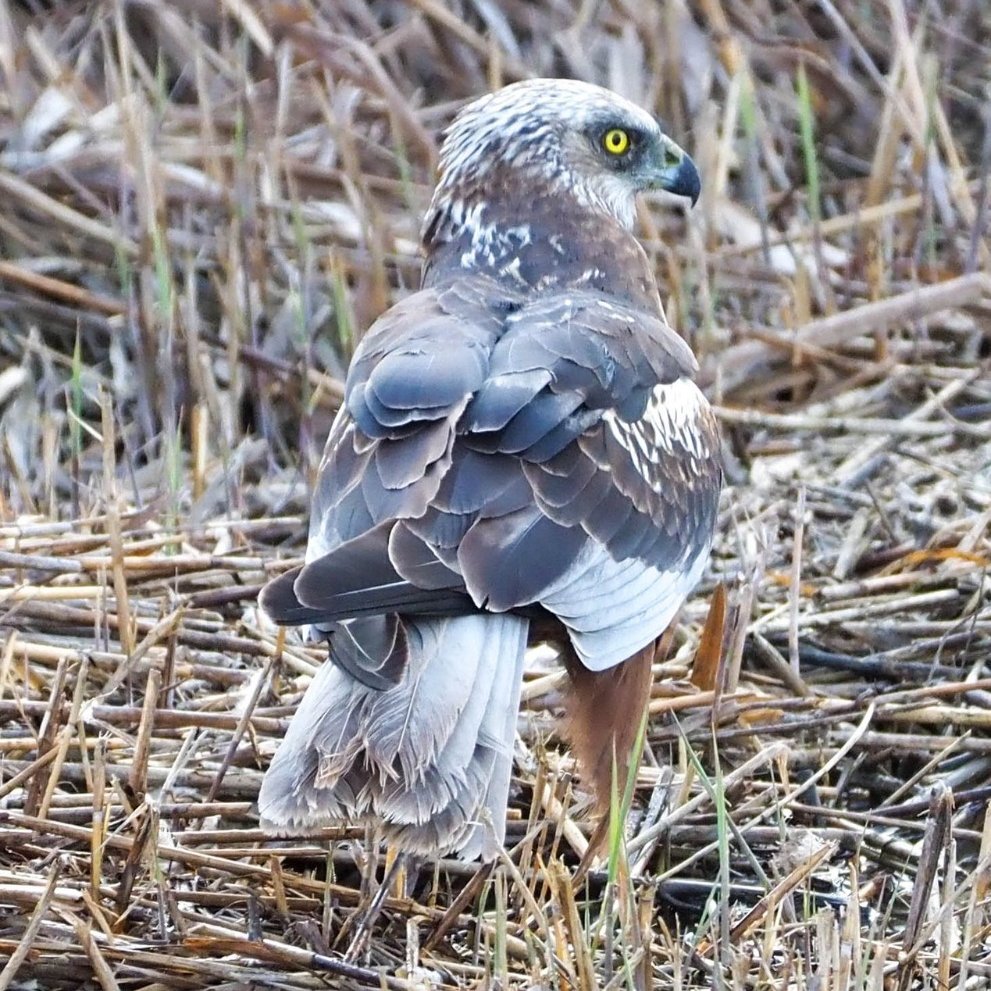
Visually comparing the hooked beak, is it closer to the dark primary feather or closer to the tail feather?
the dark primary feather

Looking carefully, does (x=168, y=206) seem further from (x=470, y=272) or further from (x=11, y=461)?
(x=470, y=272)

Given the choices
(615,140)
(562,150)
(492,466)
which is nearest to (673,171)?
(615,140)

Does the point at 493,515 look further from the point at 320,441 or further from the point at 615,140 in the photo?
the point at 320,441

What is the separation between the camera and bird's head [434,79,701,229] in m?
4.24

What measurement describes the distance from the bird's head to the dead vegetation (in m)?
0.84

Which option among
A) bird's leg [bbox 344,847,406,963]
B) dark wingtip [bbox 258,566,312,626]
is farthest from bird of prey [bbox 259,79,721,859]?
bird's leg [bbox 344,847,406,963]

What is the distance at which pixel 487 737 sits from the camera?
2947 mm

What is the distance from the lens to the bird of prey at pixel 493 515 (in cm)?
287

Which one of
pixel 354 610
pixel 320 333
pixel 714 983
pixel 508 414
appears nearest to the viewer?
pixel 714 983

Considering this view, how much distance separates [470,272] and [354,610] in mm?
1418

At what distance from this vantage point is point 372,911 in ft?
10.0

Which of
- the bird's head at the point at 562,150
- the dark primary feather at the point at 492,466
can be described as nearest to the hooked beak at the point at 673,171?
the bird's head at the point at 562,150

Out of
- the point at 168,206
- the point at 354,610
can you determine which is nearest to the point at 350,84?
the point at 168,206

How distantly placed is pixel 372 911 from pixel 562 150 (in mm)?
1936
